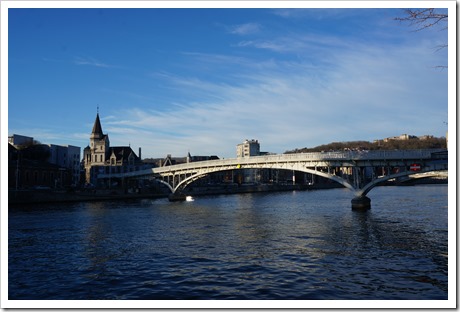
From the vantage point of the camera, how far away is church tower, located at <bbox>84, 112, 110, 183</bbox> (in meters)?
141

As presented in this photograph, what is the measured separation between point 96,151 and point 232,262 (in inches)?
5102

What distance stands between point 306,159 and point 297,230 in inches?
962

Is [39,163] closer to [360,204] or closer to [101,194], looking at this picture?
[101,194]

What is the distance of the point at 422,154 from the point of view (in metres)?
47.6

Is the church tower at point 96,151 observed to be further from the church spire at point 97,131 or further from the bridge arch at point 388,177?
the bridge arch at point 388,177

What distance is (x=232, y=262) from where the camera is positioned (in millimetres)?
22781

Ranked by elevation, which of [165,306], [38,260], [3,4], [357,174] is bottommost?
[38,260]

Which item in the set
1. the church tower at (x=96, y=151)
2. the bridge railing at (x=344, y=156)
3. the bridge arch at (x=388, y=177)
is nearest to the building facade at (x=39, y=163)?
the church tower at (x=96, y=151)

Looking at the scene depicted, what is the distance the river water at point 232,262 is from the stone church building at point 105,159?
337 ft

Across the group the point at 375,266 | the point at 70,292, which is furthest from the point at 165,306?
the point at 375,266

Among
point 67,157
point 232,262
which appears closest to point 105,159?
point 67,157

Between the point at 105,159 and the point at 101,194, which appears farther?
the point at 105,159

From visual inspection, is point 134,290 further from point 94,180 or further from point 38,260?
point 94,180

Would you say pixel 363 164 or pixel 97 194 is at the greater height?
pixel 363 164
